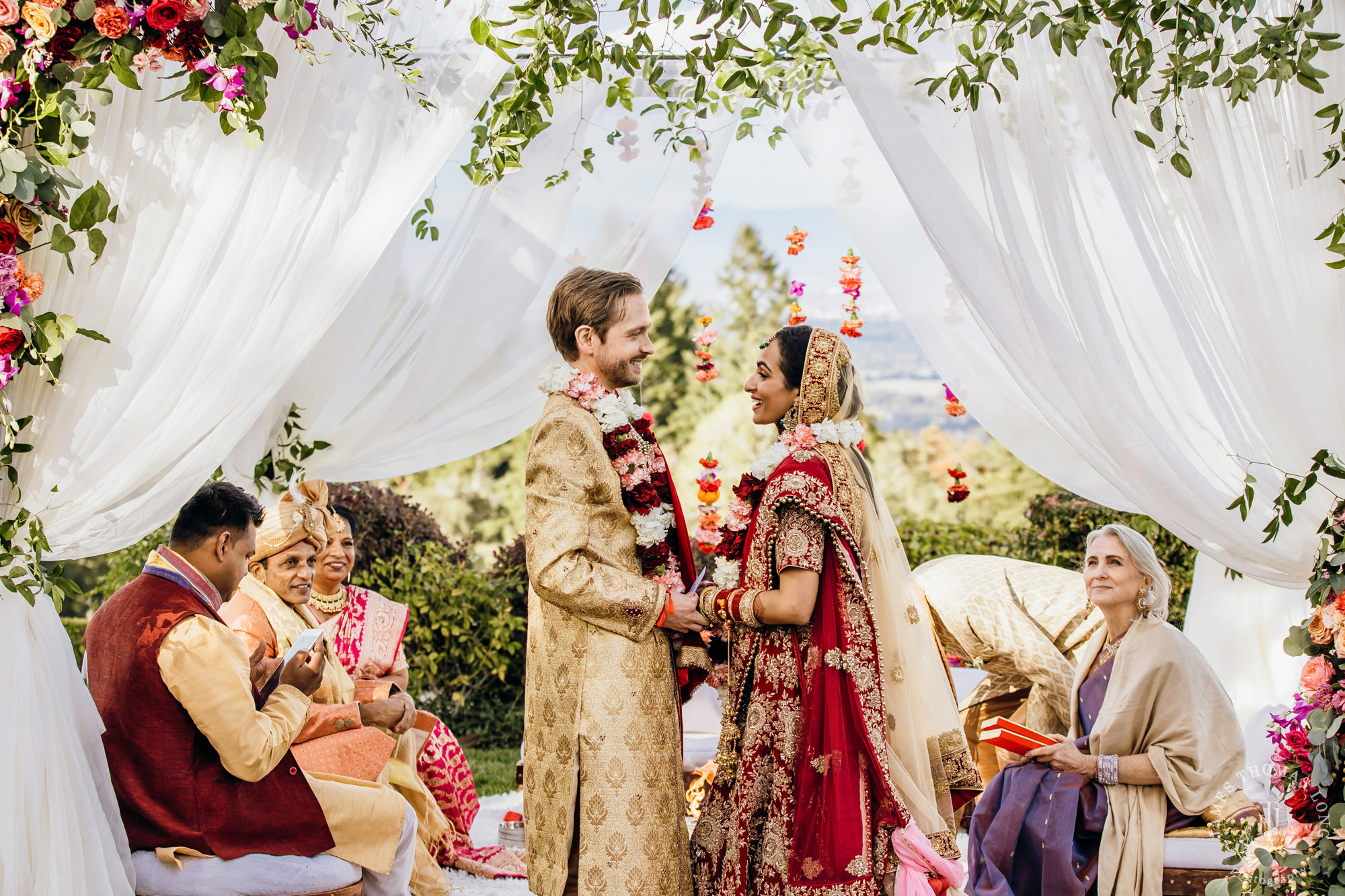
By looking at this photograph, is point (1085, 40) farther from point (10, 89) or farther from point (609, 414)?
point (10, 89)

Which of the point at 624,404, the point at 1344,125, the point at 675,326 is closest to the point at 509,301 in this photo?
the point at 624,404

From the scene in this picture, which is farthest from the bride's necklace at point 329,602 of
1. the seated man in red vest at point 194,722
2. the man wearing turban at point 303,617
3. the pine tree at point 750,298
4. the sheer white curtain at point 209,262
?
the pine tree at point 750,298

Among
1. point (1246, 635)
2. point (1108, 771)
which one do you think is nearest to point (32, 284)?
point (1108, 771)

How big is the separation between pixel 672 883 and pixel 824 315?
10.9m

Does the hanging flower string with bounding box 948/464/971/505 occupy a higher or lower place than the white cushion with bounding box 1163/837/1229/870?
higher

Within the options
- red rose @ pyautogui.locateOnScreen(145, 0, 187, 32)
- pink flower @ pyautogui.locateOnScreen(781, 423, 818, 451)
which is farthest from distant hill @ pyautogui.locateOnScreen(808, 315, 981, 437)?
red rose @ pyautogui.locateOnScreen(145, 0, 187, 32)

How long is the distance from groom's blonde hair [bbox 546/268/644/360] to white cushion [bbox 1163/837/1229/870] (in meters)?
2.46

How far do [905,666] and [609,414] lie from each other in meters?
1.18

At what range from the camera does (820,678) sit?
126 inches

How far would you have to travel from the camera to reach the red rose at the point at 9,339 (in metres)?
2.70

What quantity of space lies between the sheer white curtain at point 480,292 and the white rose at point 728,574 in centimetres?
132

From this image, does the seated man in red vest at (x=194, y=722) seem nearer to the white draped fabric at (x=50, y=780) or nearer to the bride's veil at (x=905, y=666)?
the white draped fabric at (x=50, y=780)

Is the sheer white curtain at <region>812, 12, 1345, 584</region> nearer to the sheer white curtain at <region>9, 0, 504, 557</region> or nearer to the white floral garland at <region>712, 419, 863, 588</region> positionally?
the white floral garland at <region>712, 419, 863, 588</region>

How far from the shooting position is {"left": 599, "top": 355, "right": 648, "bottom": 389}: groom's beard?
11.0ft
